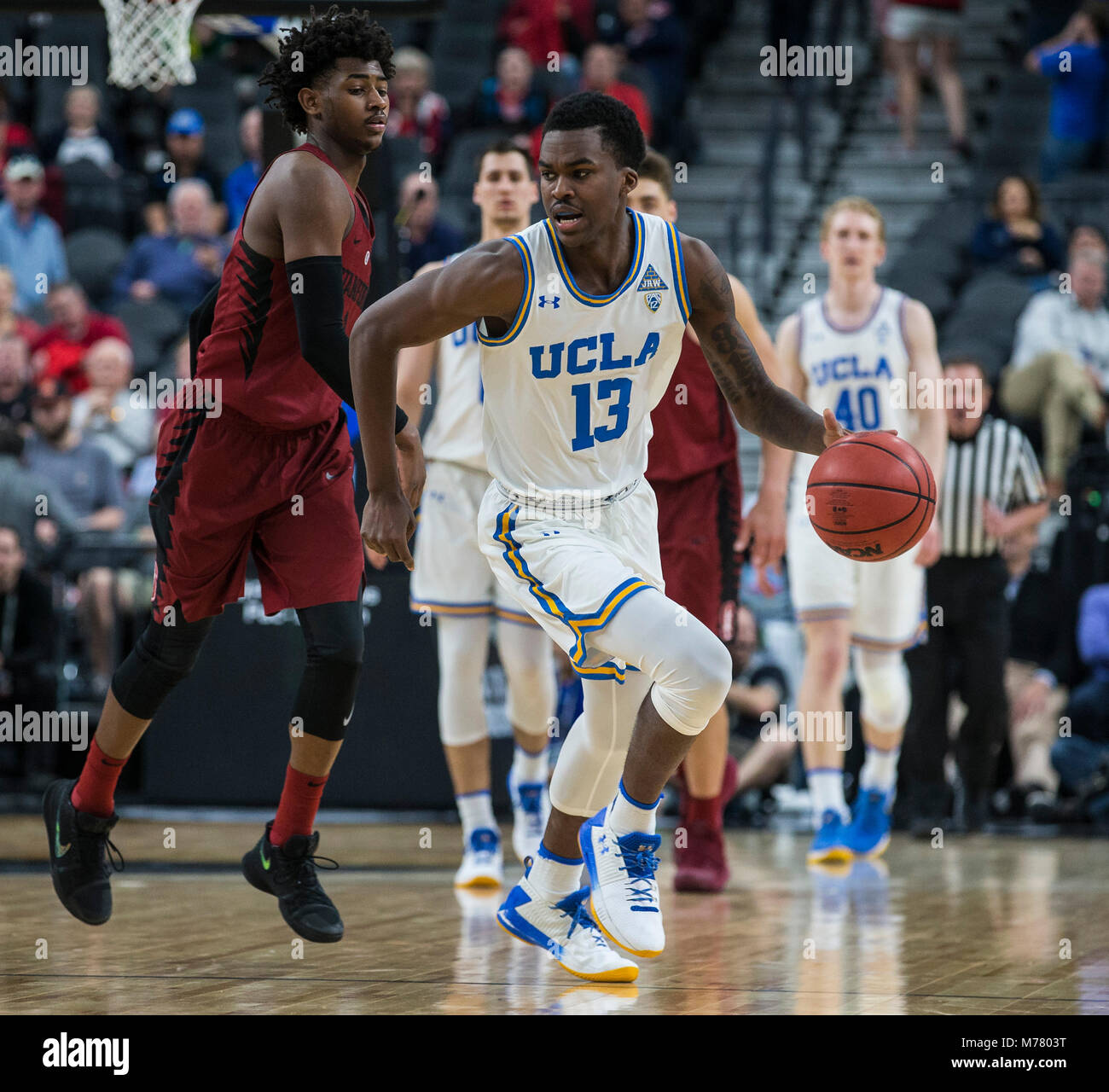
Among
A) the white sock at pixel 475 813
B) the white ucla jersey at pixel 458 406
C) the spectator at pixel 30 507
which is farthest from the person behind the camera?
the spectator at pixel 30 507

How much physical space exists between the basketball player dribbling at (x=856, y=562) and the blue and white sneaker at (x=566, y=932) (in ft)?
9.42

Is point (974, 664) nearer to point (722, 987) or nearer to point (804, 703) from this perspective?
point (804, 703)

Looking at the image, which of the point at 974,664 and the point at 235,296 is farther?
the point at 974,664

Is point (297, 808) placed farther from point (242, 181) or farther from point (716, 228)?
point (716, 228)

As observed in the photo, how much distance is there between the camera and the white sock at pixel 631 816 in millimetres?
4082

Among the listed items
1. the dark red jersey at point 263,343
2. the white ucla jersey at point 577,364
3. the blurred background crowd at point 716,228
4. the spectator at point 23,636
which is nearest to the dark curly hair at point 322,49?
the dark red jersey at point 263,343

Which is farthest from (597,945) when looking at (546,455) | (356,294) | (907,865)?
(907,865)

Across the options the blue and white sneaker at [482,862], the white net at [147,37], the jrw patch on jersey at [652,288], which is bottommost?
the blue and white sneaker at [482,862]

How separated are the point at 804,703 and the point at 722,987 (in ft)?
10.0

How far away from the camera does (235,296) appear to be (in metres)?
4.26

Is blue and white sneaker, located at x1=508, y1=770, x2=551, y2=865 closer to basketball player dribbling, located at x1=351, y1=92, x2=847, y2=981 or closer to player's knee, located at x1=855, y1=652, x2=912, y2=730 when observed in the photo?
player's knee, located at x1=855, y1=652, x2=912, y2=730

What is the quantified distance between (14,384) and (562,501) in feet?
Answer: 21.9

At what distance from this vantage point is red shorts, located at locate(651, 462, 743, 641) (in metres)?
5.86

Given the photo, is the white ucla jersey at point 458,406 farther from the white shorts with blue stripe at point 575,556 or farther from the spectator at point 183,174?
the spectator at point 183,174
